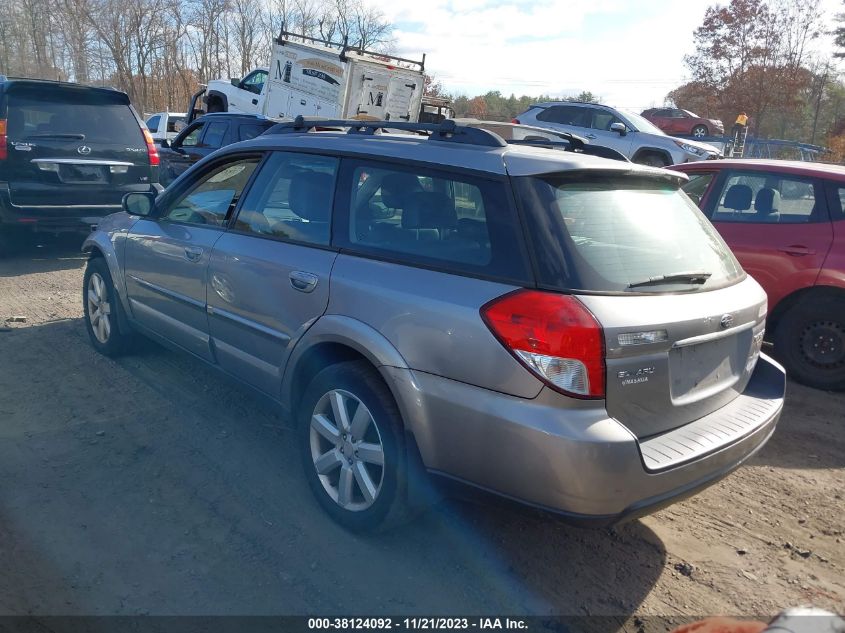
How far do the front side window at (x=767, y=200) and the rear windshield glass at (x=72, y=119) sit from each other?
22.5 ft

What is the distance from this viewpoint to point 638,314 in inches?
104

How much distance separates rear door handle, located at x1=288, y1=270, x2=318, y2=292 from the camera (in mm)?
3354

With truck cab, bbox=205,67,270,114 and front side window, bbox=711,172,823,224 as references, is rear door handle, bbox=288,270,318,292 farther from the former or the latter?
truck cab, bbox=205,67,270,114

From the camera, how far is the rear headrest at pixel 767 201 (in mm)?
5840

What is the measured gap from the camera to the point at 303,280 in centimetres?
340

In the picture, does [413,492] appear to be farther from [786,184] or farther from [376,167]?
[786,184]

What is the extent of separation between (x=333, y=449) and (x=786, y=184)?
454 centimetres

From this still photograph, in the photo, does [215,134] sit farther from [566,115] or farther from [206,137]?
[566,115]

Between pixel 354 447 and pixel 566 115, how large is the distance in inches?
588

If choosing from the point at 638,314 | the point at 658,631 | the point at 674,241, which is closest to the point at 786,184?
the point at 674,241

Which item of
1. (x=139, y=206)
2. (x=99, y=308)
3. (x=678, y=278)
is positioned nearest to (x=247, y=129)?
(x=99, y=308)

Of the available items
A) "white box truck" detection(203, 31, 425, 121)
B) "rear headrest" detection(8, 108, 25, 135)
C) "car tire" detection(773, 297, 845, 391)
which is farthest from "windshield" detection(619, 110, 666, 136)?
"rear headrest" detection(8, 108, 25, 135)

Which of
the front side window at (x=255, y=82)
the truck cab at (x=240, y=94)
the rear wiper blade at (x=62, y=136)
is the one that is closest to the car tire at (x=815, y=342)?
the rear wiper blade at (x=62, y=136)

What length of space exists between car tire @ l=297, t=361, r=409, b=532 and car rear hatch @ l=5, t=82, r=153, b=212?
6.22 meters
